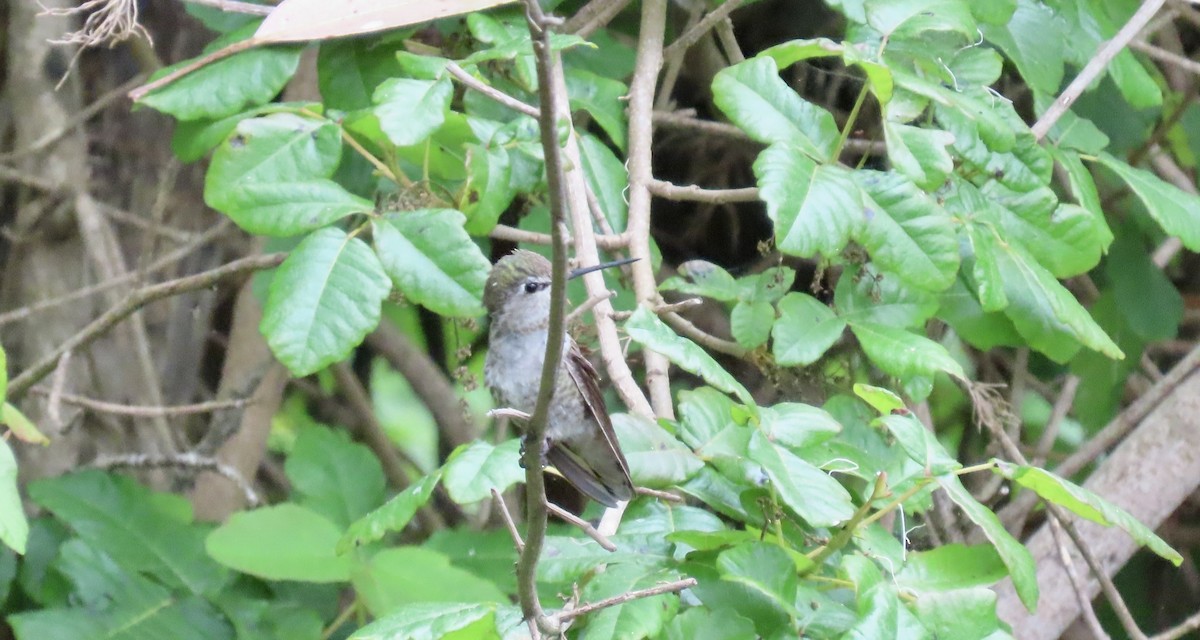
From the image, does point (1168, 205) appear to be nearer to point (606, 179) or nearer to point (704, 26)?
point (704, 26)

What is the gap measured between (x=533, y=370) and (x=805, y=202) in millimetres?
690

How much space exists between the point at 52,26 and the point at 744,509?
7.68 ft

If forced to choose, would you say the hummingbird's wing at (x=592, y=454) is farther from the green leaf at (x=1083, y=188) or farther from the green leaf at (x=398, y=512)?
the green leaf at (x=1083, y=188)

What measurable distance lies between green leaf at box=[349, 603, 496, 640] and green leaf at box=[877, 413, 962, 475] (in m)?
0.50

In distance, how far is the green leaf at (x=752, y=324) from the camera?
1.85 m

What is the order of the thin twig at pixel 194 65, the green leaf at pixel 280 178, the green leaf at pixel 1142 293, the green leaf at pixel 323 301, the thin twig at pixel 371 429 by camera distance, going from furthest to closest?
the thin twig at pixel 371 429 → the green leaf at pixel 1142 293 → the thin twig at pixel 194 65 → the green leaf at pixel 280 178 → the green leaf at pixel 323 301

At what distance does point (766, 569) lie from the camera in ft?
4.09

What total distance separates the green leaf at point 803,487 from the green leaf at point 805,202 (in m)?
0.34

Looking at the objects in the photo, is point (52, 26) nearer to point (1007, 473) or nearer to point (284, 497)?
point (284, 497)

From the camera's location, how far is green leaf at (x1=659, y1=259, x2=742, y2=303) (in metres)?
1.88

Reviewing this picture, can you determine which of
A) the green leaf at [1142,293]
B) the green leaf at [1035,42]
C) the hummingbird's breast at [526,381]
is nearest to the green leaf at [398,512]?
the hummingbird's breast at [526,381]

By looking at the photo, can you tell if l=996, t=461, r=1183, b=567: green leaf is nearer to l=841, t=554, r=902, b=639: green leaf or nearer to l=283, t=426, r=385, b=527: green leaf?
l=841, t=554, r=902, b=639: green leaf

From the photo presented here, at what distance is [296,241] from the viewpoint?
2396 millimetres

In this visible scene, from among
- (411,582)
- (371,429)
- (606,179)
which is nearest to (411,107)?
(606,179)
